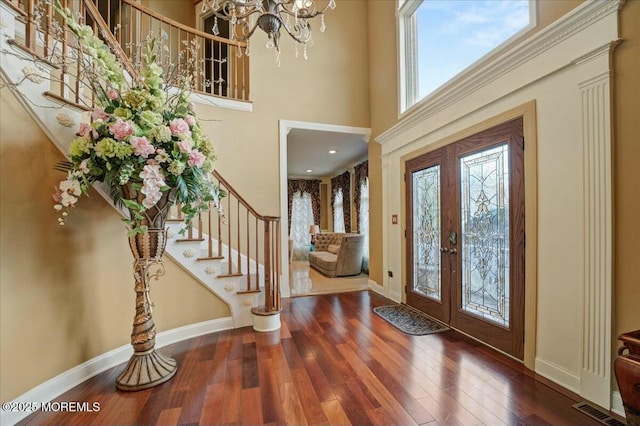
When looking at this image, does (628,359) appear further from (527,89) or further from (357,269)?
(357,269)

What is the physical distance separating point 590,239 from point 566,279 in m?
0.35

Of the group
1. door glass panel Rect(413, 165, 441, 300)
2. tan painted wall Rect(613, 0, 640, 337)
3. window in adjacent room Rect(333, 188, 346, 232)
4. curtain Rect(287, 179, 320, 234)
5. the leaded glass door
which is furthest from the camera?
curtain Rect(287, 179, 320, 234)

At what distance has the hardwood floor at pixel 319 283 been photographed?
485 centimetres

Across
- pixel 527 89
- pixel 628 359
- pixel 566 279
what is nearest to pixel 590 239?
pixel 566 279

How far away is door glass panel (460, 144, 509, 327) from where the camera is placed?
254cm

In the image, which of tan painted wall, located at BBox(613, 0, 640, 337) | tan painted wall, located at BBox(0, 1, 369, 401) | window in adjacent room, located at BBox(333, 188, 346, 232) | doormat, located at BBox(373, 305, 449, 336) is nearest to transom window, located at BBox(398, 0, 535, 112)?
tan painted wall, located at BBox(613, 0, 640, 337)

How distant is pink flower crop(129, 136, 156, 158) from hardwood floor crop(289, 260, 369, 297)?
3.33 metres

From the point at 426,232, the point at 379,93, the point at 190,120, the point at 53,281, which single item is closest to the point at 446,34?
the point at 379,93

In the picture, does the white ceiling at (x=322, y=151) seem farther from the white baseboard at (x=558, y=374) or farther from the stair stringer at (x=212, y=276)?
the white baseboard at (x=558, y=374)

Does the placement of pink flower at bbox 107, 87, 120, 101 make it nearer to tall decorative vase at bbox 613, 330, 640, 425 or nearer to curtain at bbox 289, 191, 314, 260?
tall decorative vase at bbox 613, 330, 640, 425

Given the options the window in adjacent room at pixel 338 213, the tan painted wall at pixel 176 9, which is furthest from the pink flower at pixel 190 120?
the window in adjacent room at pixel 338 213

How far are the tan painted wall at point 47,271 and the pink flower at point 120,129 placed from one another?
0.61 meters

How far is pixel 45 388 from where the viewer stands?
1.82 m

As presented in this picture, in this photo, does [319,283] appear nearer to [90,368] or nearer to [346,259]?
[346,259]
